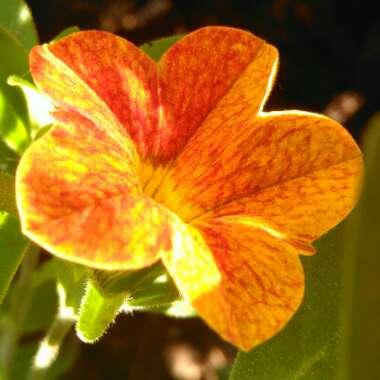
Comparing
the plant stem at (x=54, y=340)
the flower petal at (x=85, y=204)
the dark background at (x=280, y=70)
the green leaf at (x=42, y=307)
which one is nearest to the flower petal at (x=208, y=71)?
the flower petal at (x=85, y=204)

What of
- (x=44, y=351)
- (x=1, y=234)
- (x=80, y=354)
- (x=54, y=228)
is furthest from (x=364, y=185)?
(x=80, y=354)

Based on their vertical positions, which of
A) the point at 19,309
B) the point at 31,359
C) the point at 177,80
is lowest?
the point at 31,359

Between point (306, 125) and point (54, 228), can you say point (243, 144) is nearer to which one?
point (306, 125)

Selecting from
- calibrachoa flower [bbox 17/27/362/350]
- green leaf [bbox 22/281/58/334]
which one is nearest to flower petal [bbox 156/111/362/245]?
calibrachoa flower [bbox 17/27/362/350]

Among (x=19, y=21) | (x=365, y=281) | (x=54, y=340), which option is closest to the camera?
(x=365, y=281)

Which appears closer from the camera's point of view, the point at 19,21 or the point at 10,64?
the point at 10,64

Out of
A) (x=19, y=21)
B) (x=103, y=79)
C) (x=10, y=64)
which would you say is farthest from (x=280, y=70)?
(x=103, y=79)

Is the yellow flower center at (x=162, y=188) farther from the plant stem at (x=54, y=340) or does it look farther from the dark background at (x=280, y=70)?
the dark background at (x=280, y=70)

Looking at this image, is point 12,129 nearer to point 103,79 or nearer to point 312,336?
point 103,79
